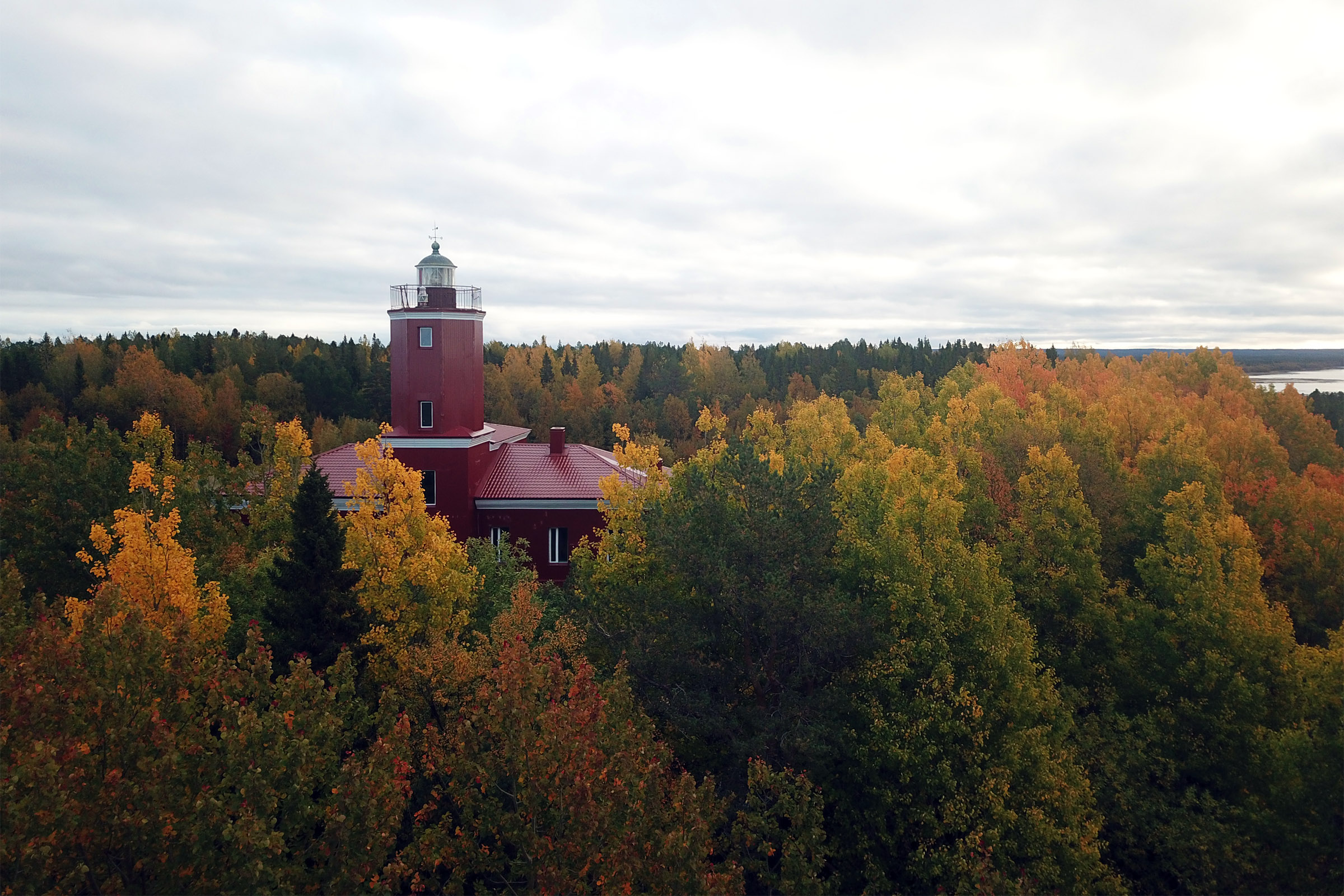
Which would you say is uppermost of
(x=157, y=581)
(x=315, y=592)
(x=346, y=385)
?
(x=346, y=385)

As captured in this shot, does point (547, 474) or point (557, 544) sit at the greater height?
point (547, 474)

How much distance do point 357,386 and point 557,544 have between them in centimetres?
6003

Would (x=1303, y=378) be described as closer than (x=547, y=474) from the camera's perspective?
No

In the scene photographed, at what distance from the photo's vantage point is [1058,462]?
28.7 m

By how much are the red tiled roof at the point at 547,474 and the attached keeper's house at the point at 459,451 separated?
0.22 ft

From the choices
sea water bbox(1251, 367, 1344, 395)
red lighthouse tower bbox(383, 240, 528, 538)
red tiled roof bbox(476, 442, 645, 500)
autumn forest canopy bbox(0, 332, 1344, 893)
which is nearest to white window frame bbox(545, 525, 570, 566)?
red tiled roof bbox(476, 442, 645, 500)

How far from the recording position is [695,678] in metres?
20.7

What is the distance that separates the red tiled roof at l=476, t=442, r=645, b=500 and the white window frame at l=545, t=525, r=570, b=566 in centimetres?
169

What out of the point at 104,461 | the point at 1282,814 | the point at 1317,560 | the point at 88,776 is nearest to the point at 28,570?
the point at 104,461

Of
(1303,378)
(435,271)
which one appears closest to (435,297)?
(435,271)

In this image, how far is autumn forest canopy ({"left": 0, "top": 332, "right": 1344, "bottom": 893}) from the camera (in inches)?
503

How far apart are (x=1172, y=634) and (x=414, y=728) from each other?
72.1ft

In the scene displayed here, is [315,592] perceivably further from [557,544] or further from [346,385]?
[346,385]

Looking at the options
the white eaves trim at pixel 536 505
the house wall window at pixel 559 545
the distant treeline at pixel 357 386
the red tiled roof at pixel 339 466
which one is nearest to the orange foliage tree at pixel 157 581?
the red tiled roof at pixel 339 466
